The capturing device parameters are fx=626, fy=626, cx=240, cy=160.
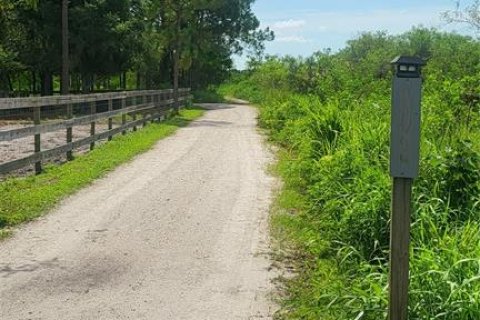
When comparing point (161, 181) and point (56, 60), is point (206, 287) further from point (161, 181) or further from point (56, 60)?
point (56, 60)

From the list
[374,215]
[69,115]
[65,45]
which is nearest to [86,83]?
[65,45]

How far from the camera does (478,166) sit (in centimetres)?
561

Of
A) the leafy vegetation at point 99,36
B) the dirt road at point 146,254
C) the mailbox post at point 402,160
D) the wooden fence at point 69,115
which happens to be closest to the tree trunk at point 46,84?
the leafy vegetation at point 99,36

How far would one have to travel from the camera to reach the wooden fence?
30.2 ft

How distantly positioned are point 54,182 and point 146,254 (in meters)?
4.06

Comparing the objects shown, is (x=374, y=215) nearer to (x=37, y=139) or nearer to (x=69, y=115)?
(x=37, y=139)

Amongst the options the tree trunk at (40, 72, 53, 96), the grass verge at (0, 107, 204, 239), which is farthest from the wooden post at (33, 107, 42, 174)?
the tree trunk at (40, 72, 53, 96)

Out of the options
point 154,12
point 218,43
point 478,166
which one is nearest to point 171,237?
point 478,166

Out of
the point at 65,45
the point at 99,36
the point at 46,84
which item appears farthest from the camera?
the point at 46,84

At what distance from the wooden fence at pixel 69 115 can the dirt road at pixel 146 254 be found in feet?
4.27

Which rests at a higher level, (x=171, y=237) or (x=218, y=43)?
(x=218, y=43)

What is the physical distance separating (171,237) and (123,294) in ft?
5.52

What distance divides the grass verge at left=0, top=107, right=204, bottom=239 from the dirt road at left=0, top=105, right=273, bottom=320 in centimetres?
23

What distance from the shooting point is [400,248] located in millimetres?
3432
